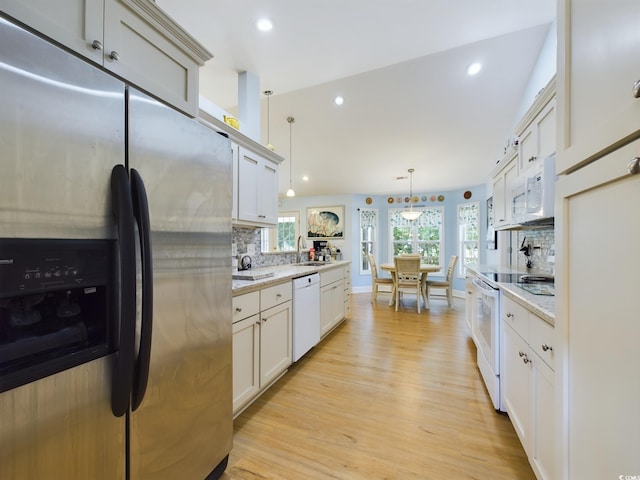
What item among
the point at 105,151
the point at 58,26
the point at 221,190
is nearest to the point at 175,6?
the point at 58,26

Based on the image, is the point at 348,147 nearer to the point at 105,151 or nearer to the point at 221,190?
the point at 221,190

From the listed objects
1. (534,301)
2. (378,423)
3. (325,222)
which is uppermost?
(325,222)

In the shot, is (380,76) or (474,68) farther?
(380,76)

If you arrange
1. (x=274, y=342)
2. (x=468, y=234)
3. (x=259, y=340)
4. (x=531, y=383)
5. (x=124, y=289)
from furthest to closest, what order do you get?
1. (x=468, y=234)
2. (x=274, y=342)
3. (x=259, y=340)
4. (x=531, y=383)
5. (x=124, y=289)

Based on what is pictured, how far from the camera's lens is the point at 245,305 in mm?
1754

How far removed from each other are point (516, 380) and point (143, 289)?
196 centimetres

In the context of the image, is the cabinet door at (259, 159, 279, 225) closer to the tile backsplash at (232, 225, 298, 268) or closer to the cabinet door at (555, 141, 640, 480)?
the tile backsplash at (232, 225, 298, 268)

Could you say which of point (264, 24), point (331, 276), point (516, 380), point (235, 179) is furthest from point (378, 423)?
point (264, 24)

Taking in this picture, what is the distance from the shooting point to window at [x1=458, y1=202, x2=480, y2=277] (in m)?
5.64

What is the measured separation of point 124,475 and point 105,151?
1007 millimetres

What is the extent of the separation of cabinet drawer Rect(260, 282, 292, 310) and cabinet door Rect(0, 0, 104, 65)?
5.03 feet

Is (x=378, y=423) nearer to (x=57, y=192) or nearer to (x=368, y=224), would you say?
(x=57, y=192)

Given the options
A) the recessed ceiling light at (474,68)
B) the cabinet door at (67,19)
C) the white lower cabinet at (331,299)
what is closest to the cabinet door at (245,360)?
the white lower cabinet at (331,299)

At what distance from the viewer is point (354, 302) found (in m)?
5.42
